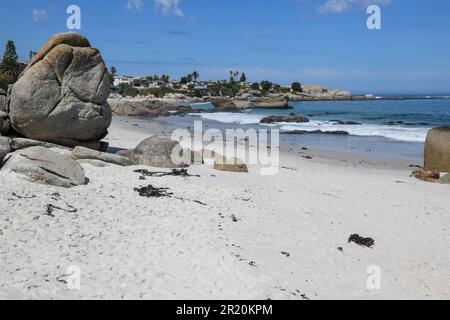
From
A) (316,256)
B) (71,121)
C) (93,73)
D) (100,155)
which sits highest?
(93,73)

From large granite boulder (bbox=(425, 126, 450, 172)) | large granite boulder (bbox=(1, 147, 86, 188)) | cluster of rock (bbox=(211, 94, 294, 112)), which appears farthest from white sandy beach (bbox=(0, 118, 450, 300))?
cluster of rock (bbox=(211, 94, 294, 112))

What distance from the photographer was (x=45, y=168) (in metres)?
9.36

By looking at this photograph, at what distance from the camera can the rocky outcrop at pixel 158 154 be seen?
13672 mm

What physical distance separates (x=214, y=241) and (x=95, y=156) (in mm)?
6210

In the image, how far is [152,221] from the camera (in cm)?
837

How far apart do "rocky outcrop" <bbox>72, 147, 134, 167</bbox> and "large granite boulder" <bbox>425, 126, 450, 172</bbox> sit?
11.3m

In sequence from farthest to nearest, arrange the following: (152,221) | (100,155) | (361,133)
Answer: (361,133) < (100,155) < (152,221)

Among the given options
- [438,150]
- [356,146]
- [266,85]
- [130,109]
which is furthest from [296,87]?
[438,150]

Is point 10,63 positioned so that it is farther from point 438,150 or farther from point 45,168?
point 438,150

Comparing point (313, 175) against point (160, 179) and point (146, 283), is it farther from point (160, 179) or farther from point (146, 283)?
point (146, 283)

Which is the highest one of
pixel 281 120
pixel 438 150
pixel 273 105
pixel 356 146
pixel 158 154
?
pixel 273 105

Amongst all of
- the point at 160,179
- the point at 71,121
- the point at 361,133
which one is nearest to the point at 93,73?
the point at 71,121

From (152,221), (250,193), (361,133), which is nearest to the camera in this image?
(152,221)
